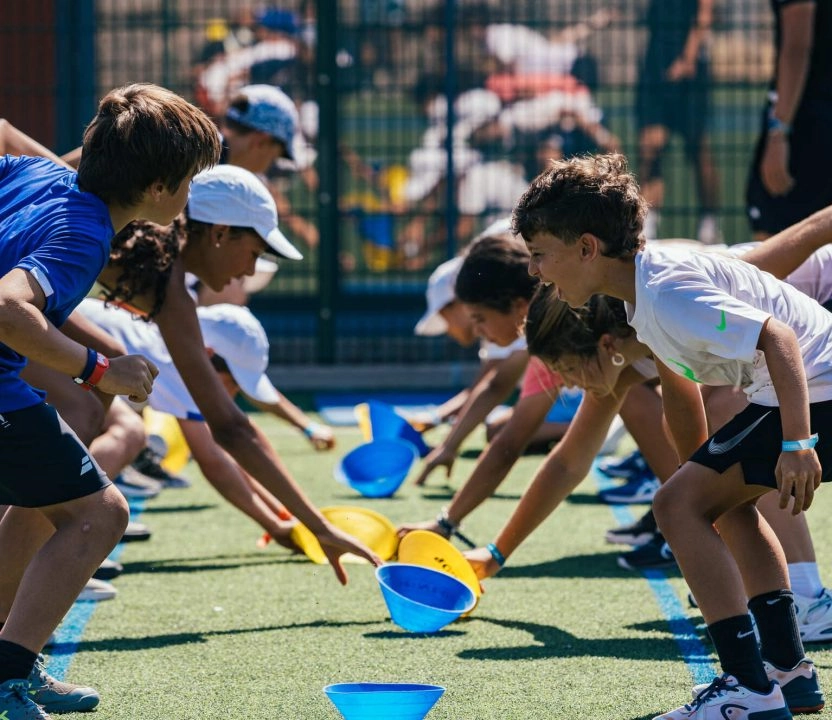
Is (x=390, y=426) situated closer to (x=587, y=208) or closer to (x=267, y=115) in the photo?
(x=267, y=115)

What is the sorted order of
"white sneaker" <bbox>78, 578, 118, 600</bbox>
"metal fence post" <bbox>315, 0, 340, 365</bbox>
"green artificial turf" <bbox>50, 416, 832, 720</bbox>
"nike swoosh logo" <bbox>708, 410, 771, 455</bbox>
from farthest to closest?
1. "metal fence post" <bbox>315, 0, 340, 365</bbox>
2. "white sneaker" <bbox>78, 578, 118, 600</bbox>
3. "green artificial turf" <bbox>50, 416, 832, 720</bbox>
4. "nike swoosh logo" <bbox>708, 410, 771, 455</bbox>

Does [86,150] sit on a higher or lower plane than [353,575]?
higher

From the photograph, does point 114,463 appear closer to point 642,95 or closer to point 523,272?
point 523,272

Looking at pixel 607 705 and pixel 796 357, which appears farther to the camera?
pixel 607 705

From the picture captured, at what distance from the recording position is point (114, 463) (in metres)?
5.19

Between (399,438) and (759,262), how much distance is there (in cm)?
344

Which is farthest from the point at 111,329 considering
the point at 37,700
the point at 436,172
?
the point at 436,172

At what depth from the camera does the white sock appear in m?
4.15

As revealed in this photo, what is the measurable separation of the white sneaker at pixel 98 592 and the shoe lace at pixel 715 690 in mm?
2144

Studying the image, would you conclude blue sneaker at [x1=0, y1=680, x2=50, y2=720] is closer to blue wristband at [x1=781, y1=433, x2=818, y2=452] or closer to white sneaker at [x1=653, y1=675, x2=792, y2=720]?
white sneaker at [x1=653, y1=675, x2=792, y2=720]

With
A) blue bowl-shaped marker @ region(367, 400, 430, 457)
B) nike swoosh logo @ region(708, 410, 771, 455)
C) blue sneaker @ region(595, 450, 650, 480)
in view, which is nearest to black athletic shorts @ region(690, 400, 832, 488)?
nike swoosh logo @ region(708, 410, 771, 455)

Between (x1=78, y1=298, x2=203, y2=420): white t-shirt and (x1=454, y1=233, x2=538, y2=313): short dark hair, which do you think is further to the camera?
(x1=78, y1=298, x2=203, y2=420): white t-shirt

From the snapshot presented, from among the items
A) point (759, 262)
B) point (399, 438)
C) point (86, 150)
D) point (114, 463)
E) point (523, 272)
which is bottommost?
point (399, 438)

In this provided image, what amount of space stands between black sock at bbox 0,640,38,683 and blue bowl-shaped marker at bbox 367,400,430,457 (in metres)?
3.90
